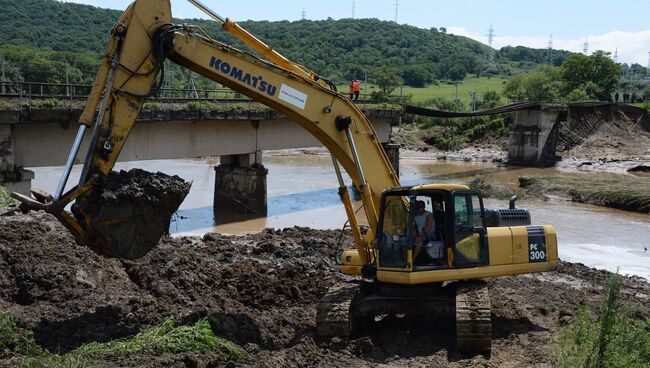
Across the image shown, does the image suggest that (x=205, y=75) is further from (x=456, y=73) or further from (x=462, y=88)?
(x=456, y=73)

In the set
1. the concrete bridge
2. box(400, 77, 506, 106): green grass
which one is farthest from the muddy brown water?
box(400, 77, 506, 106): green grass

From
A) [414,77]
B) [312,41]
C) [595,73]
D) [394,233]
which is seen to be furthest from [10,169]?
[312,41]

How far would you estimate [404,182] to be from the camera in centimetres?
4084

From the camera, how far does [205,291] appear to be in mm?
14242

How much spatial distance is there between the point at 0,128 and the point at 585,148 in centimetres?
4004

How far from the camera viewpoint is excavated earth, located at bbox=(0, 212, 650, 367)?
11156mm

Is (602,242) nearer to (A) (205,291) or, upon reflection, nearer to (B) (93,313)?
(A) (205,291)

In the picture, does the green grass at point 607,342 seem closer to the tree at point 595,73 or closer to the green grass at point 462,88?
the tree at point 595,73

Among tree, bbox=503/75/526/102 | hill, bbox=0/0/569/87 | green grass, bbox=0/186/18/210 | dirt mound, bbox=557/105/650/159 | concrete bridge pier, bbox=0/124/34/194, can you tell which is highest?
hill, bbox=0/0/569/87

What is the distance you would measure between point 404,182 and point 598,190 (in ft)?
33.2

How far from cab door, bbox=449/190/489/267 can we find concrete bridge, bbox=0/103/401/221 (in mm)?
14575

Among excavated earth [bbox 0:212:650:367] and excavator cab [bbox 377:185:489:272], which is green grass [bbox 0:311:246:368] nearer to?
excavated earth [bbox 0:212:650:367]

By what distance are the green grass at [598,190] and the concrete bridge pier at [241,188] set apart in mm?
13308

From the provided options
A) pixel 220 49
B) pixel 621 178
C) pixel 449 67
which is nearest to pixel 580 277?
pixel 220 49
